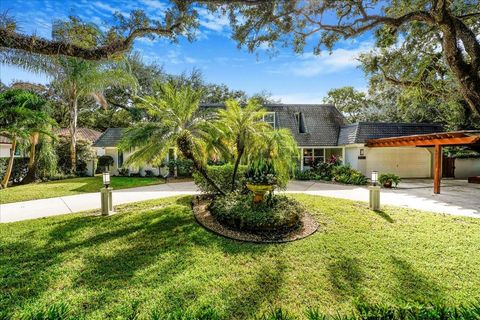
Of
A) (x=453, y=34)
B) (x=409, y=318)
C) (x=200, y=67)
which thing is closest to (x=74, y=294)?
(x=409, y=318)

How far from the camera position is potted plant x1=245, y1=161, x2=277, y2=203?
788cm

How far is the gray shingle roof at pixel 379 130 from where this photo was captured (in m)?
17.8

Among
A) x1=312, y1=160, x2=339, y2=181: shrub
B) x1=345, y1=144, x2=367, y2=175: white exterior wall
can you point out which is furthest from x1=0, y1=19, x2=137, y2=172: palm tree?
x1=345, y1=144, x2=367, y2=175: white exterior wall

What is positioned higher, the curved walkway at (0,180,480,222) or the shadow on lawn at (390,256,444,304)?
the curved walkway at (0,180,480,222)

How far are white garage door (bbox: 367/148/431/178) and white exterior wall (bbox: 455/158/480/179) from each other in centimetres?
234

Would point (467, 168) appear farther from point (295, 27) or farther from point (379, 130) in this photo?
point (295, 27)

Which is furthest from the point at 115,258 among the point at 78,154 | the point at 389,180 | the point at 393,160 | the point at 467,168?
the point at 467,168

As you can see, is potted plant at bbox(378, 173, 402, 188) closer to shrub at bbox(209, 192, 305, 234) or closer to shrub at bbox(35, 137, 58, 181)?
shrub at bbox(209, 192, 305, 234)

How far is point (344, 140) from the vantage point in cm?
1888

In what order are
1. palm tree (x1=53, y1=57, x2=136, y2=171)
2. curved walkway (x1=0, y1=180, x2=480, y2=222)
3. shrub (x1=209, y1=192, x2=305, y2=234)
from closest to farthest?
shrub (x1=209, y1=192, x2=305, y2=234) < curved walkway (x1=0, y1=180, x2=480, y2=222) < palm tree (x1=53, y1=57, x2=136, y2=171)

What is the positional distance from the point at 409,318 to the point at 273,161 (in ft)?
20.2

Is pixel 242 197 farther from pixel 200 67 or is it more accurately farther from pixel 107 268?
pixel 200 67

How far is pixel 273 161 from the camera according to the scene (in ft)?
27.6

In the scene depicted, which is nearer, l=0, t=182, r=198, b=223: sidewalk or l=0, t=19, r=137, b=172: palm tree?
l=0, t=182, r=198, b=223: sidewalk
